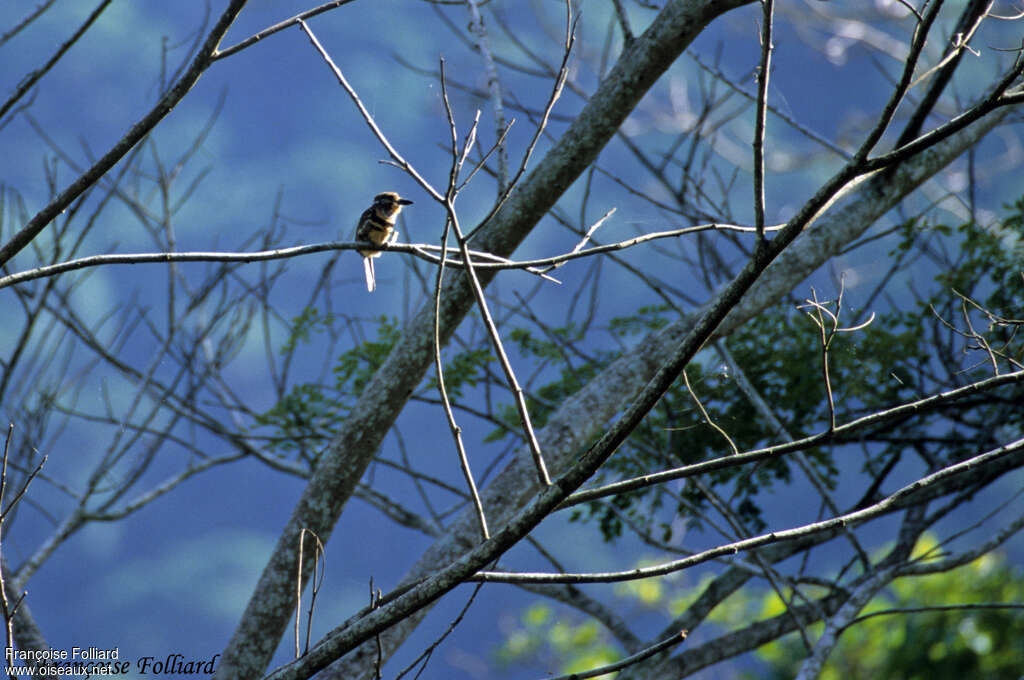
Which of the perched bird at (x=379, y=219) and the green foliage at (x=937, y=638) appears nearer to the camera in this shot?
the perched bird at (x=379, y=219)

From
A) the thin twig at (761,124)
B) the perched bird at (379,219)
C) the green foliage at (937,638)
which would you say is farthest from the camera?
the green foliage at (937,638)

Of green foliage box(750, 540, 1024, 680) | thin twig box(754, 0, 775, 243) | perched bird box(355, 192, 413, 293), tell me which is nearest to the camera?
thin twig box(754, 0, 775, 243)

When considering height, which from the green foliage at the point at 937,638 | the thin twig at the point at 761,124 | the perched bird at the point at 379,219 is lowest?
the thin twig at the point at 761,124

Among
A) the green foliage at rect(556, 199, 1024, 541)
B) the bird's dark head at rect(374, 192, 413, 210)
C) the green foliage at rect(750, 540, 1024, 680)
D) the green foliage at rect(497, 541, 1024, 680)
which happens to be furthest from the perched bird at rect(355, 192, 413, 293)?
the green foliage at rect(750, 540, 1024, 680)

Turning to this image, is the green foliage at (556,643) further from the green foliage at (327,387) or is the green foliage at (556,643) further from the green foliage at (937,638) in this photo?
the green foliage at (327,387)

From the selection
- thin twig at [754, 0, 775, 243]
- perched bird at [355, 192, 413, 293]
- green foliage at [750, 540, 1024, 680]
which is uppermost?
perched bird at [355, 192, 413, 293]

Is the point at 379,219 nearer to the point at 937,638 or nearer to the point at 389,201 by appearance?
the point at 389,201

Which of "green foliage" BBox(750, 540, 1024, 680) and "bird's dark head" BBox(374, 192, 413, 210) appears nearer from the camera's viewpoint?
"bird's dark head" BBox(374, 192, 413, 210)

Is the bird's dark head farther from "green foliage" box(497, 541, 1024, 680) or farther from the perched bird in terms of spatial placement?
"green foliage" box(497, 541, 1024, 680)

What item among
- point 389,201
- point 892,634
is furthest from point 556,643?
point 389,201

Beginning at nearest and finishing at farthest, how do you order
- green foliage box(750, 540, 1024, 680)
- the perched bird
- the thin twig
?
the thin twig, the perched bird, green foliage box(750, 540, 1024, 680)

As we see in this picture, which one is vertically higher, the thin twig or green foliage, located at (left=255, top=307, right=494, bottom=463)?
green foliage, located at (left=255, top=307, right=494, bottom=463)

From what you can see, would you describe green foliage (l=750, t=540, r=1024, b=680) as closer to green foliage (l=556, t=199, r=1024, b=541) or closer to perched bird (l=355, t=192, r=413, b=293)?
green foliage (l=556, t=199, r=1024, b=541)

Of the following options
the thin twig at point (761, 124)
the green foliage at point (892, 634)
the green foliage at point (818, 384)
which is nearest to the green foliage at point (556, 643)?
the green foliage at point (892, 634)
